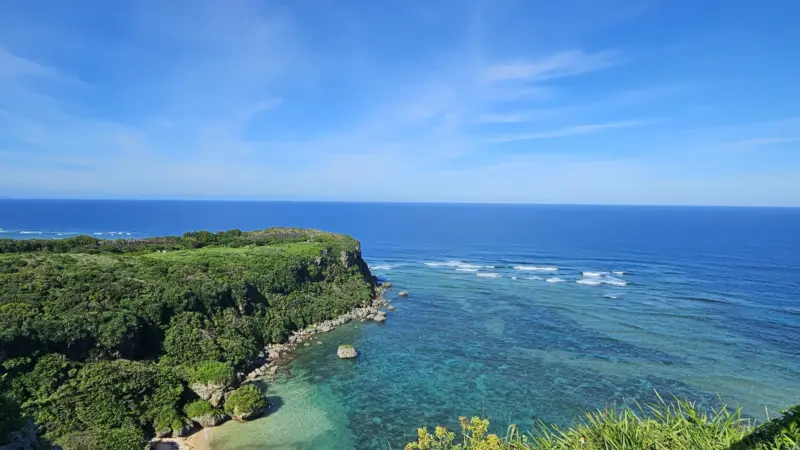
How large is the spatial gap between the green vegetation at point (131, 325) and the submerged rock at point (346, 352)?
7744 mm

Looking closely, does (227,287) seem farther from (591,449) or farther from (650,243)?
(650,243)

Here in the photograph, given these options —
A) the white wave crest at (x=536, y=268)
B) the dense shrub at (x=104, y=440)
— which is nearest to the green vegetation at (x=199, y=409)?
the dense shrub at (x=104, y=440)

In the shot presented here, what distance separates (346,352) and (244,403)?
13.5 m

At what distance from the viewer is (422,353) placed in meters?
44.6

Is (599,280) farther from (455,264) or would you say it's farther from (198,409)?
(198,409)

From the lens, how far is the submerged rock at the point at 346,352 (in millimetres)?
42625

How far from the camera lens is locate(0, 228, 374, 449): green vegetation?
86.9ft

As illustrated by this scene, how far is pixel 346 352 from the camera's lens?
Answer: 140 ft

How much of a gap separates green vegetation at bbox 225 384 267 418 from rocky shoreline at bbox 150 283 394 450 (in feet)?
4.25

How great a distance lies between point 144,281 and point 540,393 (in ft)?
129

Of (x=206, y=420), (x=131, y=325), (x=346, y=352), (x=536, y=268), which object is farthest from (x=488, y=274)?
(x=131, y=325)

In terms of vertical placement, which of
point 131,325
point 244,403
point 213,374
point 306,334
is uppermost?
point 131,325

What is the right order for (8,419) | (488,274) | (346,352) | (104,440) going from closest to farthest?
(8,419) < (104,440) < (346,352) < (488,274)

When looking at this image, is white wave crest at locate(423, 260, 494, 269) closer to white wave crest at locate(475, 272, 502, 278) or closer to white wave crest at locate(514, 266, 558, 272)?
white wave crest at locate(514, 266, 558, 272)
